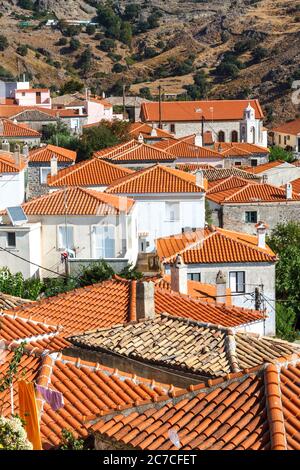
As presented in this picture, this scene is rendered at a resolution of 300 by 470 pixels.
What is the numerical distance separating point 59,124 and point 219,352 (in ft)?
159

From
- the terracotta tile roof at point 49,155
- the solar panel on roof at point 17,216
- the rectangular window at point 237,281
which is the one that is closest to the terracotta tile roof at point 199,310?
the rectangular window at point 237,281

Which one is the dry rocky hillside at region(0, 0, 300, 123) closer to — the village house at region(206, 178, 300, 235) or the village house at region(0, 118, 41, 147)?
the village house at region(0, 118, 41, 147)

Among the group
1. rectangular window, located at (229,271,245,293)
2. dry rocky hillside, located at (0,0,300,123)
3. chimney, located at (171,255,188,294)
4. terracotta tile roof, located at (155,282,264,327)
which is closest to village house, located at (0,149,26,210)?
rectangular window, located at (229,271,245,293)

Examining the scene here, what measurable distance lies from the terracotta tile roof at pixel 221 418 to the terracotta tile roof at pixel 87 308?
528cm

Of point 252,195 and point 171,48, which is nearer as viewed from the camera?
point 252,195

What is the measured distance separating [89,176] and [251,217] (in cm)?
589

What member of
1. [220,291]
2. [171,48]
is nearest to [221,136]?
[171,48]

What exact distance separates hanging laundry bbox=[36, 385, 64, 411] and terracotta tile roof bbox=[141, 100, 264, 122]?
64.3 meters

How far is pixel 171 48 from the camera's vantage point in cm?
12519

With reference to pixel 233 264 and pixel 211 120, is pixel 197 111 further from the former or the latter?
pixel 233 264

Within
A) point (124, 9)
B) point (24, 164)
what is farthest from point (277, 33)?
point (24, 164)

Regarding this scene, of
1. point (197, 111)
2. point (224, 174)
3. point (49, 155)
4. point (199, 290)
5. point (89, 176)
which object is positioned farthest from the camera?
point (197, 111)

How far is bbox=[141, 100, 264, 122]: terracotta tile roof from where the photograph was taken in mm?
73125

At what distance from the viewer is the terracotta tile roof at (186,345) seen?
32.2ft
